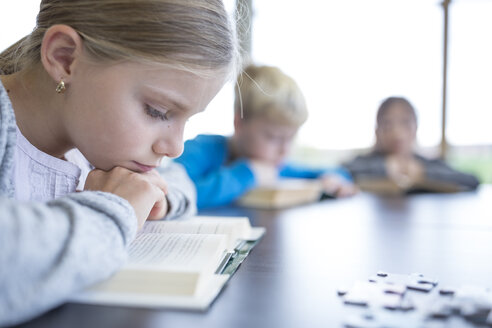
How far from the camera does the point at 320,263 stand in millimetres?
621

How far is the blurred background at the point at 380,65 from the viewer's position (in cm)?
290

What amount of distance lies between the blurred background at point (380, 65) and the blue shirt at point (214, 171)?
799 mm

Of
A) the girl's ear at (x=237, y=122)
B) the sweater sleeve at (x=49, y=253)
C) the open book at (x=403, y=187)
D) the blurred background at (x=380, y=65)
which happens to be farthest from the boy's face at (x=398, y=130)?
the sweater sleeve at (x=49, y=253)

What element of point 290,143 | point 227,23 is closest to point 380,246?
point 227,23

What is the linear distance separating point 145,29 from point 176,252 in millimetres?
342

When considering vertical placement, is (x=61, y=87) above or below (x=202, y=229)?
above

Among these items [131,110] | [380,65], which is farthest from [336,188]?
[380,65]

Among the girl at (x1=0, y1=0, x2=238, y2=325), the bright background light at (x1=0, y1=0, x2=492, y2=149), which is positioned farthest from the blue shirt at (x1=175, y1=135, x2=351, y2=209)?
the bright background light at (x1=0, y1=0, x2=492, y2=149)

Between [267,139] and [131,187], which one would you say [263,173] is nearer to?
[267,139]

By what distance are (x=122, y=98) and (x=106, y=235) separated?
26 centimetres

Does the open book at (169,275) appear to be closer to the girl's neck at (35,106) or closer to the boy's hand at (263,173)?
the girl's neck at (35,106)

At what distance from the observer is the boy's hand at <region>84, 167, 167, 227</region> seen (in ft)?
1.94

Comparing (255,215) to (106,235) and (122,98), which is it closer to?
(122,98)

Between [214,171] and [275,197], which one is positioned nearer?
[275,197]
